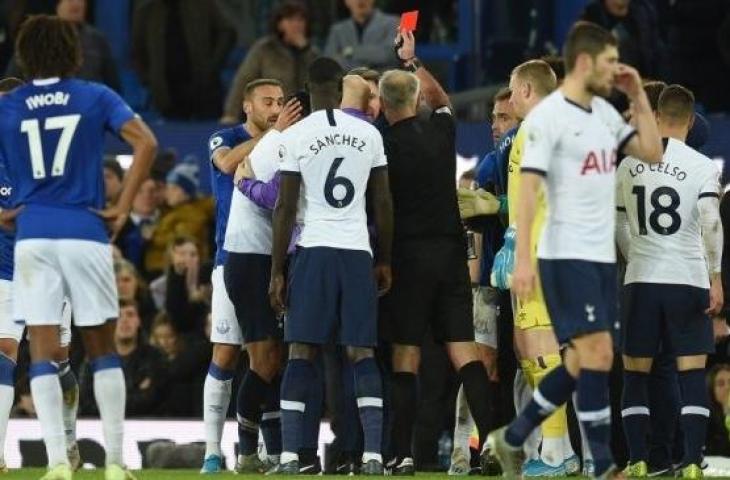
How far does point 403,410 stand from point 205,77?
26.7 ft

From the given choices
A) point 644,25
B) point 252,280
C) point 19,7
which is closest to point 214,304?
point 252,280

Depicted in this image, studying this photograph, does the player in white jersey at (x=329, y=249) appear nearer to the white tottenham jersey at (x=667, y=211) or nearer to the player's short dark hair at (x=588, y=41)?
the white tottenham jersey at (x=667, y=211)

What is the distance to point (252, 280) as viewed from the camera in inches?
515

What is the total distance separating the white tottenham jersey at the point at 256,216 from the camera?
1303 cm

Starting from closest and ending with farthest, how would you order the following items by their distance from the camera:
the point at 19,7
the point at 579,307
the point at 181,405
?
the point at 579,307 → the point at 181,405 → the point at 19,7

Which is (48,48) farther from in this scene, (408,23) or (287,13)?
(287,13)

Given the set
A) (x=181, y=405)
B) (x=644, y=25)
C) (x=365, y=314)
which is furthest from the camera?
(x=644, y=25)

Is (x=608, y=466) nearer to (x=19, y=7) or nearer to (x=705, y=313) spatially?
(x=705, y=313)

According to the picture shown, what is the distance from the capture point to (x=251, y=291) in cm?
1305

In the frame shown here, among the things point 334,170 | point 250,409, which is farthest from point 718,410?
point 334,170

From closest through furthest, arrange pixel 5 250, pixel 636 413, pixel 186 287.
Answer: pixel 636 413, pixel 5 250, pixel 186 287

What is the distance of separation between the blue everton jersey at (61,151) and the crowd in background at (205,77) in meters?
4.42

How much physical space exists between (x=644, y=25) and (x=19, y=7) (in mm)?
6117

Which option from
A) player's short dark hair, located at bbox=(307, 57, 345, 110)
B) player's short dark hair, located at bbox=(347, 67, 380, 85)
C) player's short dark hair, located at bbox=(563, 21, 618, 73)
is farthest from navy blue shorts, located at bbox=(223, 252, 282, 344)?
player's short dark hair, located at bbox=(563, 21, 618, 73)
